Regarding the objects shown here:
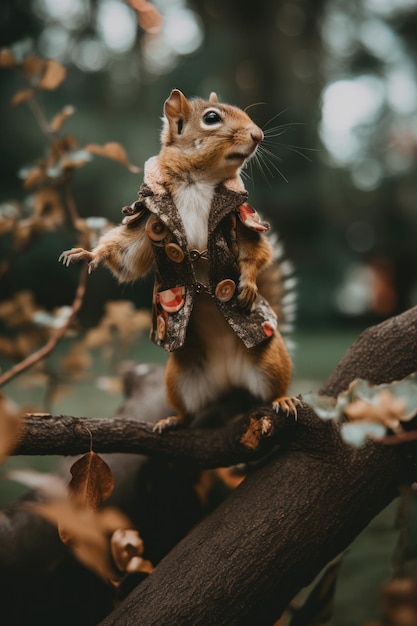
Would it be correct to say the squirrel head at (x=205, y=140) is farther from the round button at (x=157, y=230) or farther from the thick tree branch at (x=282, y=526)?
the thick tree branch at (x=282, y=526)

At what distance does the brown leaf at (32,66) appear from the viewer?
1207mm

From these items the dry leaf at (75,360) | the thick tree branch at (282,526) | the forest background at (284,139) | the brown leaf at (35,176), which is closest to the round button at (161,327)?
the thick tree branch at (282,526)

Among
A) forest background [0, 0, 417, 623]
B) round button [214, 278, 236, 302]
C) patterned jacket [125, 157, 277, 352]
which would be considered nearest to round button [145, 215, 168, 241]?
patterned jacket [125, 157, 277, 352]

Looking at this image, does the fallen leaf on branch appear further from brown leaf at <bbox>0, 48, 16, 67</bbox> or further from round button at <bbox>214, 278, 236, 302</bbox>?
brown leaf at <bbox>0, 48, 16, 67</bbox>

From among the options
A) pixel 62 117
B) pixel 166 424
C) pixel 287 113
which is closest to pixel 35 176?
pixel 62 117

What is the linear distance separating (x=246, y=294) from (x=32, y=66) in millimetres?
712

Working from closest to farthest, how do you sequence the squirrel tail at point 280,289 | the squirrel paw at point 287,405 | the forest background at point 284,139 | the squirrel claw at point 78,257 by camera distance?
the squirrel claw at point 78,257 < the squirrel paw at point 287,405 < the squirrel tail at point 280,289 < the forest background at point 284,139

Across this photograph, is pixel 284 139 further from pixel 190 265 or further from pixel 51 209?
pixel 190 265

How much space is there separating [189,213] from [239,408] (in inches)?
16.5

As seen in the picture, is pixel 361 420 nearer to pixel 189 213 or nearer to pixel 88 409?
pixel 189 213

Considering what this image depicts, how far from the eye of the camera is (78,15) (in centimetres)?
340

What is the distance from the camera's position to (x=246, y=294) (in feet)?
2.85

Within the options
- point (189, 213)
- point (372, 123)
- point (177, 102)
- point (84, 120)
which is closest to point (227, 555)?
point (189, 213)

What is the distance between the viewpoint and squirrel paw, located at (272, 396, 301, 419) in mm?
905
